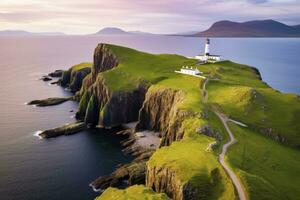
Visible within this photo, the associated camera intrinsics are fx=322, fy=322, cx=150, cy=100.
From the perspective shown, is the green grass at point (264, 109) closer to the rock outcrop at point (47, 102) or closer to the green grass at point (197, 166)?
the green grass at point (197, 166)

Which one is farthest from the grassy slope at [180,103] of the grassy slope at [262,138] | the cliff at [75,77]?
the cliff at [75,77]

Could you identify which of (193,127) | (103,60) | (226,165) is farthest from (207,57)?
(226,165)

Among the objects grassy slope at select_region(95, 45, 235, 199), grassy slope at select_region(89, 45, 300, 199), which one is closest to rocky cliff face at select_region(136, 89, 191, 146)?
grassy slope at select_region(95, 45, 235, 199)

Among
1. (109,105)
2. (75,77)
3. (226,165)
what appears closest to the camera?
(226,165)

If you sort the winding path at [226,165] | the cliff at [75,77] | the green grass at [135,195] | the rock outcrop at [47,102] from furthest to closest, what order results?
the cliff at [75,77] → the rock outcrop at [47,102] → the winding path at [226,165] → the green grass at [135,195]

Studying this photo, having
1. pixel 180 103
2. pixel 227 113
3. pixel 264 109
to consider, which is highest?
pixel 180 103

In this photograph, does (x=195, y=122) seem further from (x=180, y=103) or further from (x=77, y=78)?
(x=77, y=78)

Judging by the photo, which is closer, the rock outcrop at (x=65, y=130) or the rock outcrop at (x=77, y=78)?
the rock outcrop at (x=65, y=130)
